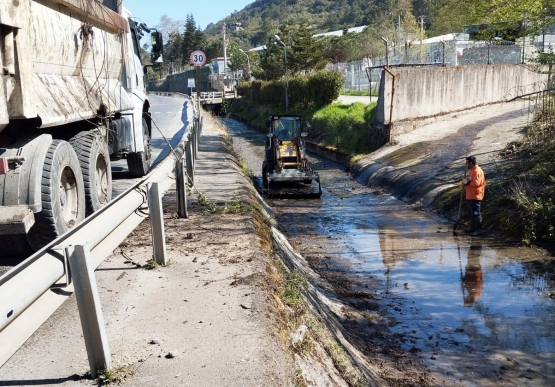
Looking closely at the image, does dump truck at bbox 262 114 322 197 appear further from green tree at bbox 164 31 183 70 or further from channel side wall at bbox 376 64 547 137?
green tree at bbox 164 31 183 70

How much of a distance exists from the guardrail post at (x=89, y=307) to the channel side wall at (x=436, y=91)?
20.3 m

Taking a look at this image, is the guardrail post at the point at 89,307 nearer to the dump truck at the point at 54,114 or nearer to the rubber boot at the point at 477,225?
the dump truck at the point at 54,114

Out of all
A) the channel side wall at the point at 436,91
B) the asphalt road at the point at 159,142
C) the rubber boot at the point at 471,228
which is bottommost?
the rubber boot at the point at 471,228

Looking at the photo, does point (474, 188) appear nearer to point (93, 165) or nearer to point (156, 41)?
point (156, 41)

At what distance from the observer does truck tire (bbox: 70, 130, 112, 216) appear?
25.5 feet

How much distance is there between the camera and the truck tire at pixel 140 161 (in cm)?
1284

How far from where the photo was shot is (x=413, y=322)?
28.3ft

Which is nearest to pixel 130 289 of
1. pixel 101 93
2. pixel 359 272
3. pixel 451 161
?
pixel 101 93

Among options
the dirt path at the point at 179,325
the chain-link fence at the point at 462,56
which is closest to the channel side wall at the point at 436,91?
the chain-link fence at the point at 462,56

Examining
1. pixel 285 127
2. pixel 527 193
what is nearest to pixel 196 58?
pixel 285 127

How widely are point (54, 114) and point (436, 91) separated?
909 inches

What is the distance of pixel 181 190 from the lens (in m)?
9.06

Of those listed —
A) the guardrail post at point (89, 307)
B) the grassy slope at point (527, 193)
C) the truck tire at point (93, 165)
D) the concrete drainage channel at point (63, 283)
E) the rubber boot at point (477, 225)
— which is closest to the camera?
the concrete drainage channel at point (63, 283)

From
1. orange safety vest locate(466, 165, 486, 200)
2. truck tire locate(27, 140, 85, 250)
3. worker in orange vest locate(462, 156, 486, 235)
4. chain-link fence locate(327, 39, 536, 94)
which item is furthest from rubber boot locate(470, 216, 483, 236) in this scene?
chain-link fence locate(327, 39, 536, 94)
